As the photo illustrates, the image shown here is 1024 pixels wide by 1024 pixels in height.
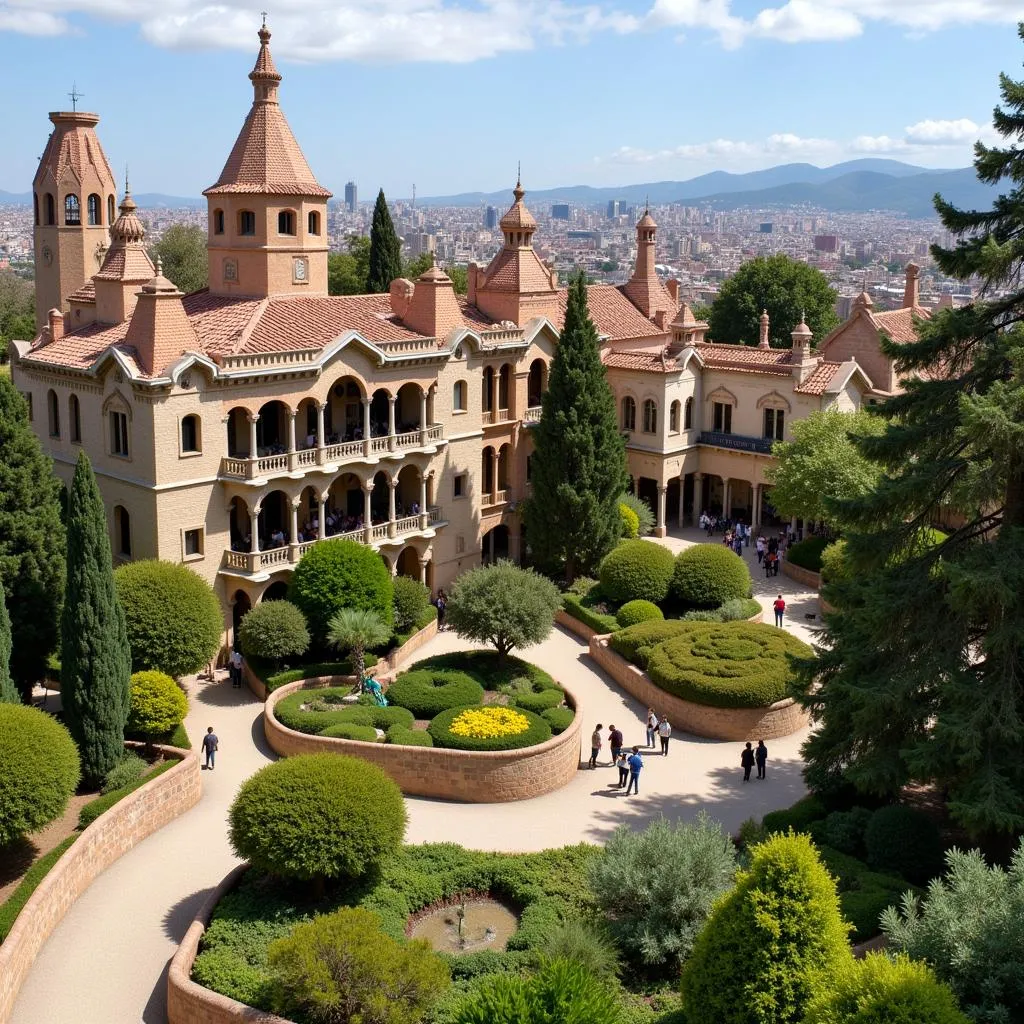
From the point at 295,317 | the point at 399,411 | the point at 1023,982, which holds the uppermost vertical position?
the point at 295,317

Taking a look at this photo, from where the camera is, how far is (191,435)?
3881cm

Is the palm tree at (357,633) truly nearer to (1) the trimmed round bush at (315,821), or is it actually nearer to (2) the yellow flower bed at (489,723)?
(2) the yellow flower bed at (489,723)

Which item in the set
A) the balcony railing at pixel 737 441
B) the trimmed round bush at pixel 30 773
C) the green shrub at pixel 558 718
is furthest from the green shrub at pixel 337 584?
the balcony railing at pixel 737 441

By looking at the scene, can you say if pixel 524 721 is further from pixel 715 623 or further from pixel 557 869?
pixel 715 623

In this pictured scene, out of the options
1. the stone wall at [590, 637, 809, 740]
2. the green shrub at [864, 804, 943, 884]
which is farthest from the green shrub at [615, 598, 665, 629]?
the green shrub at [864, 804, 943, 884]

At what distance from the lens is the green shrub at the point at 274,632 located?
36.7 metres

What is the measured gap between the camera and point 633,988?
21719 millimetres

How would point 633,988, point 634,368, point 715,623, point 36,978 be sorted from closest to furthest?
point 633,988
point 36,978
point 715,623
point 634,368

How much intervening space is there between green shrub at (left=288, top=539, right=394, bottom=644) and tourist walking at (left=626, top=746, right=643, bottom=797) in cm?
1061

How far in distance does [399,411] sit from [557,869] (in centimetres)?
2427

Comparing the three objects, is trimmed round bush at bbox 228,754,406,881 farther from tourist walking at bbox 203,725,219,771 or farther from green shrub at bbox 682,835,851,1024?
green shrub at bbox 682,835,851,1024

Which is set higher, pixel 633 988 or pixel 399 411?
pixel 399 411

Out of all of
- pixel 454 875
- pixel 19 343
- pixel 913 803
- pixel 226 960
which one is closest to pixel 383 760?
pixel 454 875

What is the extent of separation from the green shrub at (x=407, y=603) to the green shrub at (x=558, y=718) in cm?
821
